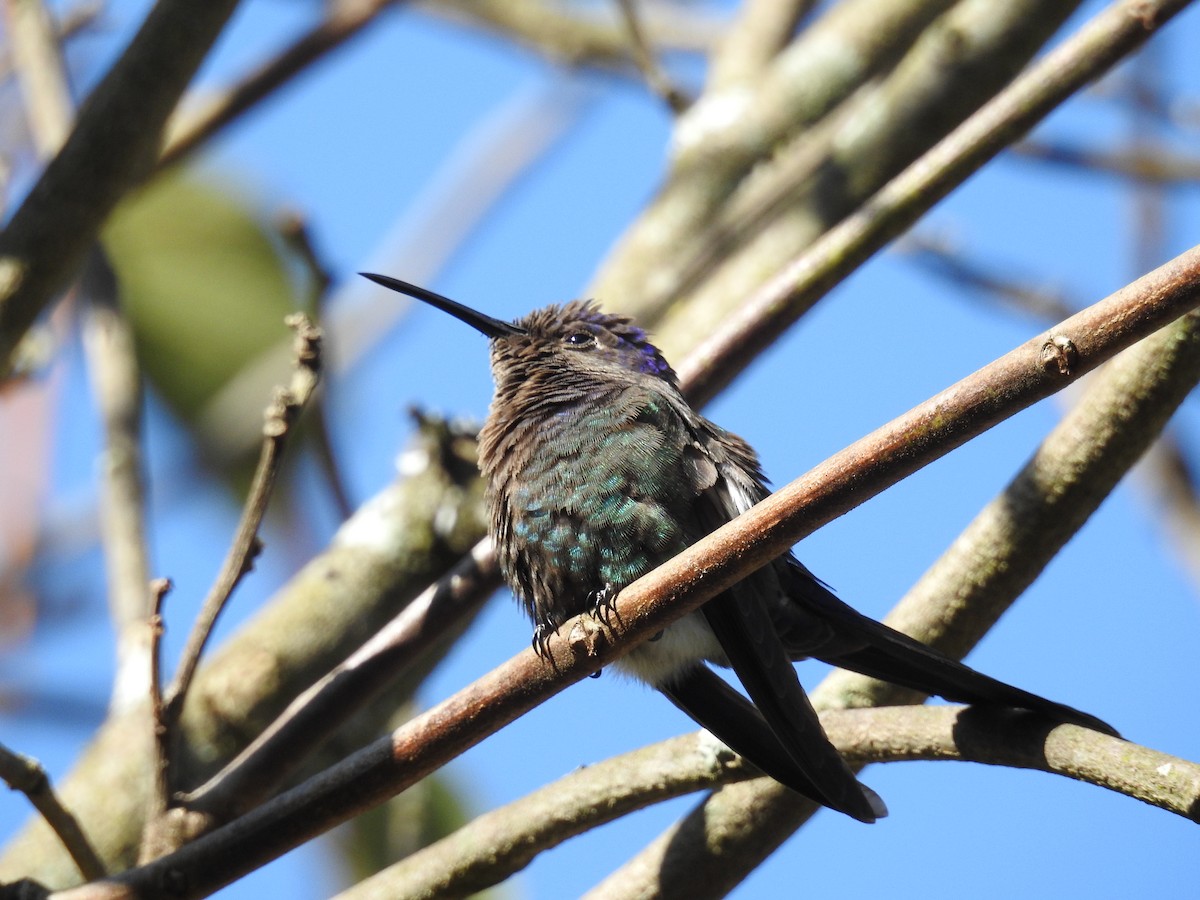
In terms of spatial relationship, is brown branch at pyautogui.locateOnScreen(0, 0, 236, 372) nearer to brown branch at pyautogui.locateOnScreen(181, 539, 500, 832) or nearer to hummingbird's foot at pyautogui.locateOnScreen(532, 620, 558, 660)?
brown branch at pyautogui.locateOnScreen(181, 539, 500, 832)

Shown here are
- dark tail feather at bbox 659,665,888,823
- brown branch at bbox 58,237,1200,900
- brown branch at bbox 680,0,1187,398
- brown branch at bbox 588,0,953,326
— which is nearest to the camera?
brown branch at bbox 58,237,1200,900

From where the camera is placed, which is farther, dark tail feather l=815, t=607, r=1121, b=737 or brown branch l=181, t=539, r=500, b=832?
brown branch l=181, t=539, r=500, b=832

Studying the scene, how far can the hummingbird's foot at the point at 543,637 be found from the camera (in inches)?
107

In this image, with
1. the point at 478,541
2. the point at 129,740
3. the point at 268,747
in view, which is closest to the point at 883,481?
the point at 268,747

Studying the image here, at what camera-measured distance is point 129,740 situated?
3.78 metres

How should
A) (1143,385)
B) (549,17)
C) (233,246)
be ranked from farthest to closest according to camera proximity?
(549,17) < (233,246) < (1143,385)

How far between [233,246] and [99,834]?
3.61 metres

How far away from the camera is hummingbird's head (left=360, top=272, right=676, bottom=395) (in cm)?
418

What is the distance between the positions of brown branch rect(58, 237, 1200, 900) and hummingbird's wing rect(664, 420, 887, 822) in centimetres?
53

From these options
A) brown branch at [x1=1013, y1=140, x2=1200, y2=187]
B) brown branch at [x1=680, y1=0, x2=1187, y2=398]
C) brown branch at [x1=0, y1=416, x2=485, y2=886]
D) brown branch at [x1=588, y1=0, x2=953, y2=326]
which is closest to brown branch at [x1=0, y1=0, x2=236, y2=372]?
brown branch at [x1=0, y1=416, x2=485, y2=886]

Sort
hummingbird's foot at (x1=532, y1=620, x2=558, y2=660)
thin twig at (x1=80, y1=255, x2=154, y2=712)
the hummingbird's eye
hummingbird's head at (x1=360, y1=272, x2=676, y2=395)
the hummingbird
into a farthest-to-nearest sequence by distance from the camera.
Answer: the hummingbird's eye < hummingbird's head at (x1=360, y1=272, x2=676, y2=395) < thin twig at (x1=80, y1=255, x2=154, y2=712) < the hummingbird < hummingbird's foot at (x1=532, y1=620, x2=558, y2=660)

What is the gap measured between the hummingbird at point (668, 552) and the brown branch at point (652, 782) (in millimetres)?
126

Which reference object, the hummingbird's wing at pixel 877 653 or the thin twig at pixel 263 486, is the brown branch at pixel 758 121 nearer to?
the hummingbird's wing at pixel 877 653

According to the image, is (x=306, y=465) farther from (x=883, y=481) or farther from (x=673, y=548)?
(x=883, y=481)
